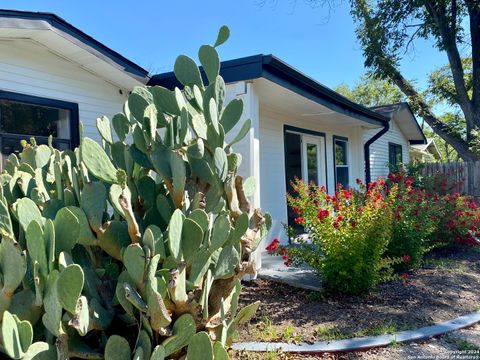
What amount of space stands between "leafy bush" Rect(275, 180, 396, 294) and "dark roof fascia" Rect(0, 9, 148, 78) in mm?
3022

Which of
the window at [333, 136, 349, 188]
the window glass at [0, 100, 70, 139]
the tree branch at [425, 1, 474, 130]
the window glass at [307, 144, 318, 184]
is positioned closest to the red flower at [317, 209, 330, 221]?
the window glass at [0, 100, 70, 139]

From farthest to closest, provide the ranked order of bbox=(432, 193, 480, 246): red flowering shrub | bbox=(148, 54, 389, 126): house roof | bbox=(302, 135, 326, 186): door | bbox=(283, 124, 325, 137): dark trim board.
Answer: bbox=(302, 135, 326, 186): door, bbox=(283, 124, 325, 137): dark trim board, bbox=(432, 193, 480, 246): red flowering shrub, bbox=(148, 54, 389, 126): house roof

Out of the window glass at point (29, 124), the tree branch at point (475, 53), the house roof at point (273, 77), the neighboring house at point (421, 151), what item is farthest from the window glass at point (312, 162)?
the neighboring house at point (421, 151)

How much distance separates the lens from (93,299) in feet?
6.28

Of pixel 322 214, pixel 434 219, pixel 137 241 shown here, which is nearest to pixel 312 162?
pixel 434 219

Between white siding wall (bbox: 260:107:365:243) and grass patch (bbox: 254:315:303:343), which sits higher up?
white siding wall (bbox: 260:107:365:243)

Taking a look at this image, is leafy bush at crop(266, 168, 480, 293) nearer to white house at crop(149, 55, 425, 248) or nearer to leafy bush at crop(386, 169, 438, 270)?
leafy bush at crop(386, 169, 438, 270)

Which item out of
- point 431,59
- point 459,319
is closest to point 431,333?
point 459,319

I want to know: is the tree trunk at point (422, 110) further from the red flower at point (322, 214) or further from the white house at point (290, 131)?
the red flower at point (322, 214)

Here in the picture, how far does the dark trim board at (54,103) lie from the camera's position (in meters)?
4.61

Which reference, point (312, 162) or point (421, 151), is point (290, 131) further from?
point (421, 151)

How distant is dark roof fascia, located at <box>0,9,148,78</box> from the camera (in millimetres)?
4254

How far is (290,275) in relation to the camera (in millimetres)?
5129

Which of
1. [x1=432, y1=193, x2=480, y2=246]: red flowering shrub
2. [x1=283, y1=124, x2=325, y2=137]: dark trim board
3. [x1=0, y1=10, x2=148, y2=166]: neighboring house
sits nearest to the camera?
[x1=0, y1=10, x2=148, y2=166]: neighboring house
